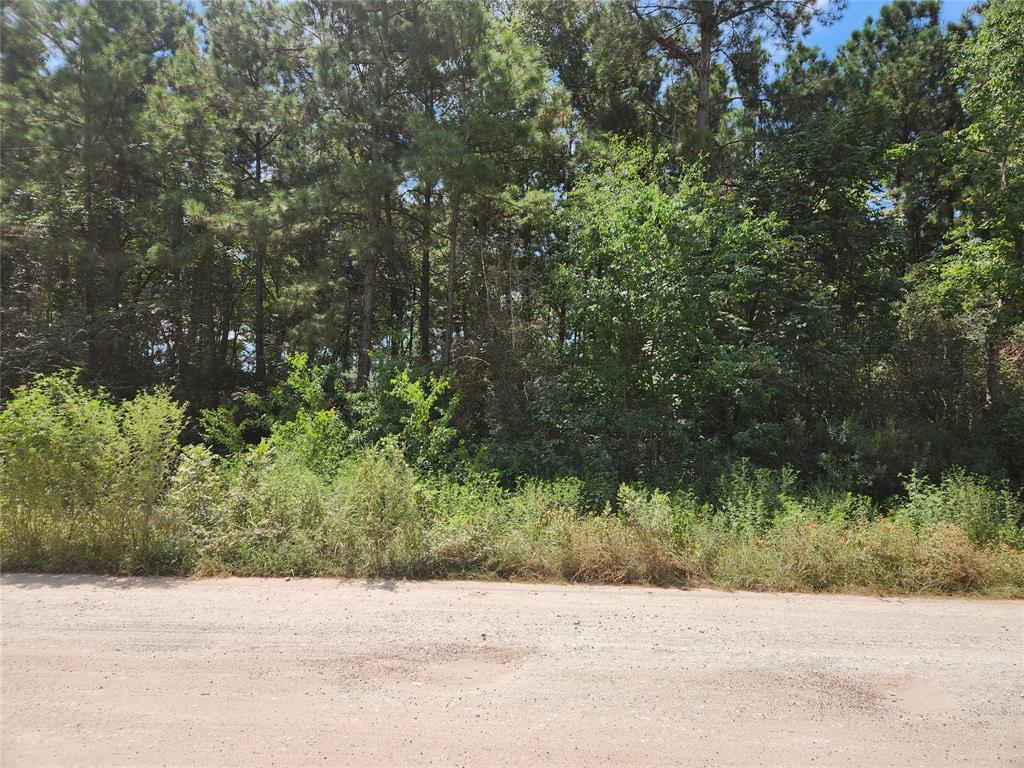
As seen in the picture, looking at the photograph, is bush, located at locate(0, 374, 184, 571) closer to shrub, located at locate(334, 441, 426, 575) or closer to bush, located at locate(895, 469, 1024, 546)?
Answer: shrub, located at locate(334, 441, 426, 575)

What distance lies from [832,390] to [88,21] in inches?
782

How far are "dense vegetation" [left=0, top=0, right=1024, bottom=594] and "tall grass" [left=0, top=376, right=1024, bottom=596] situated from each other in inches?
1.7

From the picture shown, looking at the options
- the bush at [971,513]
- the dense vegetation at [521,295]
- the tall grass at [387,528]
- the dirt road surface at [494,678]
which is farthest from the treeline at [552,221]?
the dirt road surface at [494,678]

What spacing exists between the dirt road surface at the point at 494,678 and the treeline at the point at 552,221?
14.1 ft

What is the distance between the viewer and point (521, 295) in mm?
13961

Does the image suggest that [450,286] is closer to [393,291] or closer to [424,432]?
[424,432]

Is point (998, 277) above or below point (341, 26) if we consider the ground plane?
below

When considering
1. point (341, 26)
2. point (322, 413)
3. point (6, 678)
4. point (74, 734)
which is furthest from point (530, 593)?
point (341, 26)

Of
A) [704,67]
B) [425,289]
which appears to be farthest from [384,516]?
[704,67]

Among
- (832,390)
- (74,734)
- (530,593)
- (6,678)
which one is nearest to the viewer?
(74,734)

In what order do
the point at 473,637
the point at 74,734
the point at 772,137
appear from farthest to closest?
the point at 772,137, the point at 473,637, the point at 74,734

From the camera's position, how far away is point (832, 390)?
1244cm

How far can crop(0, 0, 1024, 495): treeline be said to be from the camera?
10.7 metres

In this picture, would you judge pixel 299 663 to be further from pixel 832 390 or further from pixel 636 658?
pixel 832 390
